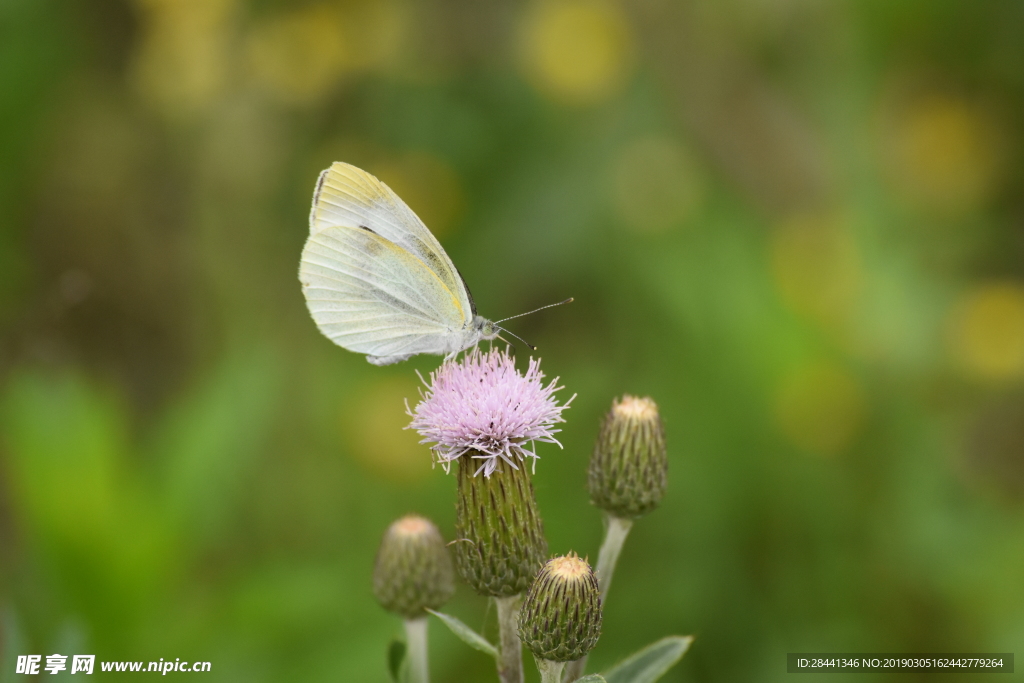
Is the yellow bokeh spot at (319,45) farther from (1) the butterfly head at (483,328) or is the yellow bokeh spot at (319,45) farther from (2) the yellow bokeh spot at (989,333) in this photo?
(2) the yellow bokeh spot at (989,333)

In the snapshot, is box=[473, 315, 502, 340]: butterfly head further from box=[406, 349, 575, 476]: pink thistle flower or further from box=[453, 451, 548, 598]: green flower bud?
box=[453, 451, 548, 598]: green flower bud

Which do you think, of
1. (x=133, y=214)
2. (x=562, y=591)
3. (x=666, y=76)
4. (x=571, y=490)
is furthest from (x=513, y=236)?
(x=562, y=591)

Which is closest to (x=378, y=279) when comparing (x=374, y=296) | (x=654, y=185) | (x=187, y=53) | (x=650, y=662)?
(x=374, y=296)

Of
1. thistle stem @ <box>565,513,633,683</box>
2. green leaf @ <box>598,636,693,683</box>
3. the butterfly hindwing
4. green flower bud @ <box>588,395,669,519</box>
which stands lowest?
green leaf @ <box>598,636,693,683</box>

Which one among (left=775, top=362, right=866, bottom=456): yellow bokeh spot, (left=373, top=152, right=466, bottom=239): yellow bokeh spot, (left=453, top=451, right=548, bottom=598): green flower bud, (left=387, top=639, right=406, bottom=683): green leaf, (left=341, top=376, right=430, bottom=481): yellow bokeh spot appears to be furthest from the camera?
(left=373, top=152, right=466, bottom=239): yellow bokeh spot

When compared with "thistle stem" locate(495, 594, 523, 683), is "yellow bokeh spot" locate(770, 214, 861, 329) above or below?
above

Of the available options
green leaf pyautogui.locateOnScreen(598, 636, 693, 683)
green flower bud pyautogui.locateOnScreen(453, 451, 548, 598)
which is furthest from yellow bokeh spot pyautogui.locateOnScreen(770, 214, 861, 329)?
green leaf pyautogui.locateOnScreen(598, 636, 693, 683)

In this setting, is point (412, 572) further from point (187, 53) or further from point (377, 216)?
point (187, 53)
